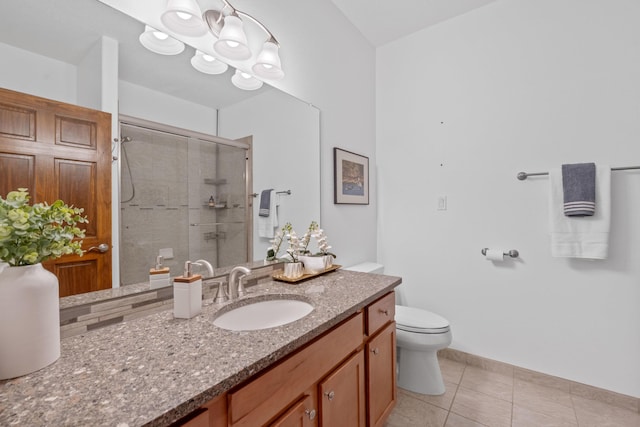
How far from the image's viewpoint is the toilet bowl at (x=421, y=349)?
5.95ft

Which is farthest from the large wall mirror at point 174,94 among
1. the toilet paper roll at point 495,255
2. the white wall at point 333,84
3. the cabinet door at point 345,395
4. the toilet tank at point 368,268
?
the toilet paper roll at point 495,255

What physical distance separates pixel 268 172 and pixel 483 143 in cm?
160

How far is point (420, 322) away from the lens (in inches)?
74.5

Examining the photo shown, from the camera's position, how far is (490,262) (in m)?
2.15

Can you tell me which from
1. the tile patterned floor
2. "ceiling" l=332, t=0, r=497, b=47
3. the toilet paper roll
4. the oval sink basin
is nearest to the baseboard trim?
the tile patterned floor

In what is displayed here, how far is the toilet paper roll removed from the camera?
2.05 metres

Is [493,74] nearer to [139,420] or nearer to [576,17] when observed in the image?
[576,17]

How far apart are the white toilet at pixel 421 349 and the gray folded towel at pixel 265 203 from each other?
3.61 feet

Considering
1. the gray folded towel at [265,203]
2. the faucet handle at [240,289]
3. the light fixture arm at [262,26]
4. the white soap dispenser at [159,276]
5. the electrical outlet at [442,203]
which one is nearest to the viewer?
the white soap dispenser at [159,276]

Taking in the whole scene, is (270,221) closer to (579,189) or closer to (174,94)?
(174,94)

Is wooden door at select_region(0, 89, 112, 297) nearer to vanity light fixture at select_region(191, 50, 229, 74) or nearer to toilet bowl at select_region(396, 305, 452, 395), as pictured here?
vanity light fixture at select_region(191, 50, 229, 74)

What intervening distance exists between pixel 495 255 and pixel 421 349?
0.84m

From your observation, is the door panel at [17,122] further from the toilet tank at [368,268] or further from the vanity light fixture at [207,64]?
the toilet tank at [368,268]

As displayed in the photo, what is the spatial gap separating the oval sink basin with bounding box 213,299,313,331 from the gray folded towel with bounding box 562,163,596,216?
65.8 inches
